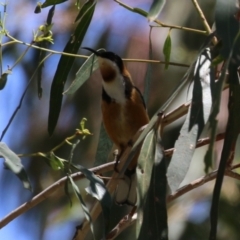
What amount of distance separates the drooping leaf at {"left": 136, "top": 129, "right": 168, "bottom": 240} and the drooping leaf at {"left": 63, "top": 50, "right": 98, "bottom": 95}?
36 centimetres

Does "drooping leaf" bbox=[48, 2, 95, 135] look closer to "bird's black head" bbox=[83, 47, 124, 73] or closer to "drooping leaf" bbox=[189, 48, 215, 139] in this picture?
"bird's black head" bbox=[83, 47, 124, 73]

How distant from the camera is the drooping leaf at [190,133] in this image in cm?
88

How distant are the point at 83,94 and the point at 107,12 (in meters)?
0.46

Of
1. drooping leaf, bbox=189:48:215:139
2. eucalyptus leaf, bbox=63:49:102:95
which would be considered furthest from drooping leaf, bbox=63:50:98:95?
drooping leaf, bbox=189:48:215:139

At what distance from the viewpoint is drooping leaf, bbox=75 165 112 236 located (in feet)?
3.19

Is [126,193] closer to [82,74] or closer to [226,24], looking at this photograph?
[82,74]

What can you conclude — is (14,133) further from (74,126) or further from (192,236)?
(192,236)

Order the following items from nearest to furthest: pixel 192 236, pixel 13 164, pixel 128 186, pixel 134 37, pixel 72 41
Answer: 1. pixel 13 164
2. pixel 72 41
3. pixel 128 186
4. pixel 192 236
5. pixel 134 37

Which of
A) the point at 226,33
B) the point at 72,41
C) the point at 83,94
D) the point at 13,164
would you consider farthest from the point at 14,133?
the point at 226,33

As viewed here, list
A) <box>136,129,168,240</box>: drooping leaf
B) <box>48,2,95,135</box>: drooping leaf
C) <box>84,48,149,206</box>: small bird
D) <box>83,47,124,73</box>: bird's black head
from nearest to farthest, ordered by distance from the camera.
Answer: <box>136,129,168,240</box>: drooping leaf
<box>48,2,95,135</box>: drooping leaf
<box>83,47,124,73</box>: bird's black head
<box>84,48,149,206</box>: small bird

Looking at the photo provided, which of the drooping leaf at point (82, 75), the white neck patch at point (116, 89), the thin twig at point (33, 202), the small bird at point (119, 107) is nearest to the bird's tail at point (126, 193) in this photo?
the small bird at point (119, 107)

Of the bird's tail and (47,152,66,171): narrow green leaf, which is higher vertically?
(47,152,66,171): narrow green leaf

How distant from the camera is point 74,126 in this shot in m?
2.71

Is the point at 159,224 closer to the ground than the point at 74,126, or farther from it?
farther from it
